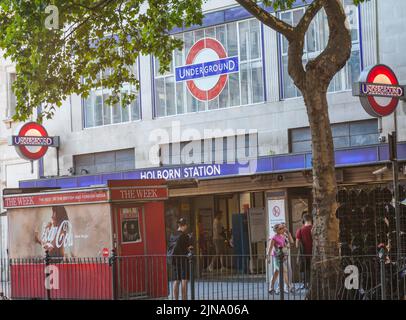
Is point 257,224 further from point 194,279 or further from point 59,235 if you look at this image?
point 194,279

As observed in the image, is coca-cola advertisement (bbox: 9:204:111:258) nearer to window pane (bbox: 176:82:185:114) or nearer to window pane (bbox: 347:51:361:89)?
window pane (bbox: 176:82:185:114)

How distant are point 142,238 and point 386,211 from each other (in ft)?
18.7

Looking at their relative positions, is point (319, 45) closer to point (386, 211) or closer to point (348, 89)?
point (348, 89)

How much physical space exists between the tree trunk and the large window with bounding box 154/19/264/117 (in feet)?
34.2

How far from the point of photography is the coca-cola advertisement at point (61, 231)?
19.1 metres

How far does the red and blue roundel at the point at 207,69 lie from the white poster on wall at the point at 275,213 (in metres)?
4.09

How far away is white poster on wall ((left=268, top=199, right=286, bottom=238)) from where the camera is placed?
2579 cm

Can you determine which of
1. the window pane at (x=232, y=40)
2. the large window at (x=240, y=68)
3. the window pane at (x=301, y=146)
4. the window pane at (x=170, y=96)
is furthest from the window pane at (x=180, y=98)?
the window pane at (x=301, y=146)

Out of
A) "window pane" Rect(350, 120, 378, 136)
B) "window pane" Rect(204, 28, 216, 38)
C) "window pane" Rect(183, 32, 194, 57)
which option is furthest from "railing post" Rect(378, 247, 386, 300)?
"window pane" Rect(183, 32, 194, 57)

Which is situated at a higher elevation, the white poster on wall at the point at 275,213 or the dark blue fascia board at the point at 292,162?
the dark blue fascia board at the point at 292,162

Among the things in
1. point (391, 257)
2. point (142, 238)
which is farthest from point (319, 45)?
point (391, 257)

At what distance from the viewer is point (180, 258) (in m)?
17.8

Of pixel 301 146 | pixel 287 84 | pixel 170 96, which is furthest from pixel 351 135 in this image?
pixel 170 96

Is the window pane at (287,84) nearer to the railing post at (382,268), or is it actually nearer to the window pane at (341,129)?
the window pane at (341,129)
